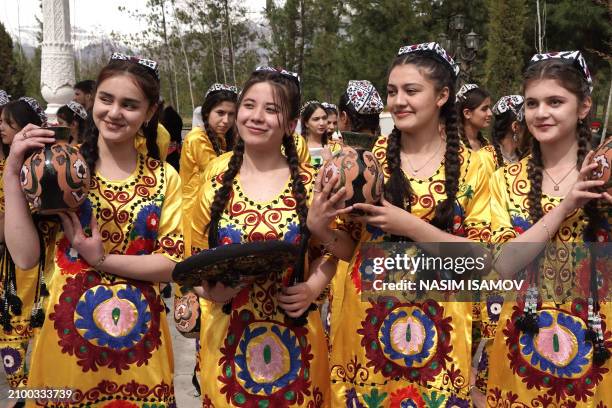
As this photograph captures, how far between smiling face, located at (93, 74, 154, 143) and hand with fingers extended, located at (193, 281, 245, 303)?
2.10 ft

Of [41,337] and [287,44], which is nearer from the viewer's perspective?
[41,337]

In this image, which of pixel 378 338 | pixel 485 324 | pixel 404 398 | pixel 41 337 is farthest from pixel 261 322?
pixel 485 324

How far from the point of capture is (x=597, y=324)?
2.22 metres

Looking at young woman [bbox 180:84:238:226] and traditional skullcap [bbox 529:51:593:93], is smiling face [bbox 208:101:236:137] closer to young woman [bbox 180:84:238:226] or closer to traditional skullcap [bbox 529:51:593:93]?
young woman [bbox 180:84:238:226]

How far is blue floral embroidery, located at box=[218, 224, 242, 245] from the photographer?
2.25m

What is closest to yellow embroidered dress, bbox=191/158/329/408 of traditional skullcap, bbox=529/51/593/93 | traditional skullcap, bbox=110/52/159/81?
traditional skullcap, bbox=110/52/159/81

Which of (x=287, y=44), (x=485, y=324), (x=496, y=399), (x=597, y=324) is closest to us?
(x=597, y=324)

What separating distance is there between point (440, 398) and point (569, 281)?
61 cm

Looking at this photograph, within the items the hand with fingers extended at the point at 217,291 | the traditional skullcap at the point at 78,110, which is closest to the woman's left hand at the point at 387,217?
the hand with fingers extended at the point at 217,291

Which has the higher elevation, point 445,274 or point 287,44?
point 287,44

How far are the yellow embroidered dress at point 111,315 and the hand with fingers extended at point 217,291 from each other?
0.24 metres

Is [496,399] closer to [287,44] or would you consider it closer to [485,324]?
[485,324]

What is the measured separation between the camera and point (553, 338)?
7.41ft

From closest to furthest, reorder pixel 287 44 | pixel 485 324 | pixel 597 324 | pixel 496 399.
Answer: pixel 597 324 → pixel 496 399 → pixel 485 324 → pixel 287 44
